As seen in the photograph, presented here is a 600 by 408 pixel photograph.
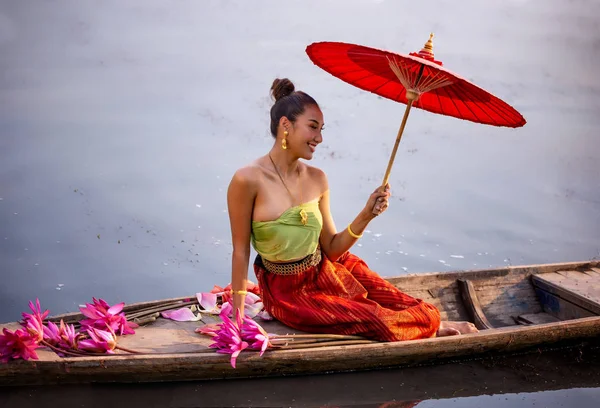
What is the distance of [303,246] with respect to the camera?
3.62 metres

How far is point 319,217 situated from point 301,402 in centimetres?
85

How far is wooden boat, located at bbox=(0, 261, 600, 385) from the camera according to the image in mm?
3387

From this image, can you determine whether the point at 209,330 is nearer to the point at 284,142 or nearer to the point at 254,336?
the point at 254,336

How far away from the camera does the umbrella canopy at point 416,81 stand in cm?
330

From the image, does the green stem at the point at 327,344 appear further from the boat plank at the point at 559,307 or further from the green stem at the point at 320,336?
the boat plank at the point at 559,307

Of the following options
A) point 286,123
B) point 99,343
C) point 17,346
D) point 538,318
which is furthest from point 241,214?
point 538,318

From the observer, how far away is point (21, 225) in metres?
6.59

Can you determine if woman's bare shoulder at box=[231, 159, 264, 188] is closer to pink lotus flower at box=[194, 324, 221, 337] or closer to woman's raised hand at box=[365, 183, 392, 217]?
woman's raised hand at box=[365, 183, 392, 217]

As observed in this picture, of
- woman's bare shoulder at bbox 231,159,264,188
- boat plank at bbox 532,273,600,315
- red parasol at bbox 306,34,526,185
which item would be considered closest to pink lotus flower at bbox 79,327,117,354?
woman's bare shoulder at bbox 231,159,264,188

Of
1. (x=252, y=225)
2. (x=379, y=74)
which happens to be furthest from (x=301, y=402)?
(x=379, y=74)

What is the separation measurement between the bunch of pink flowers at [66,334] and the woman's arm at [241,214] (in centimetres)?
58

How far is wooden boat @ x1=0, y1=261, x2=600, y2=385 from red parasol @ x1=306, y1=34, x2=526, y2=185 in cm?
83

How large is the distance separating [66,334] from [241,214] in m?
0.90

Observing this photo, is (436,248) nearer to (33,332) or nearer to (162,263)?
(162,263)
